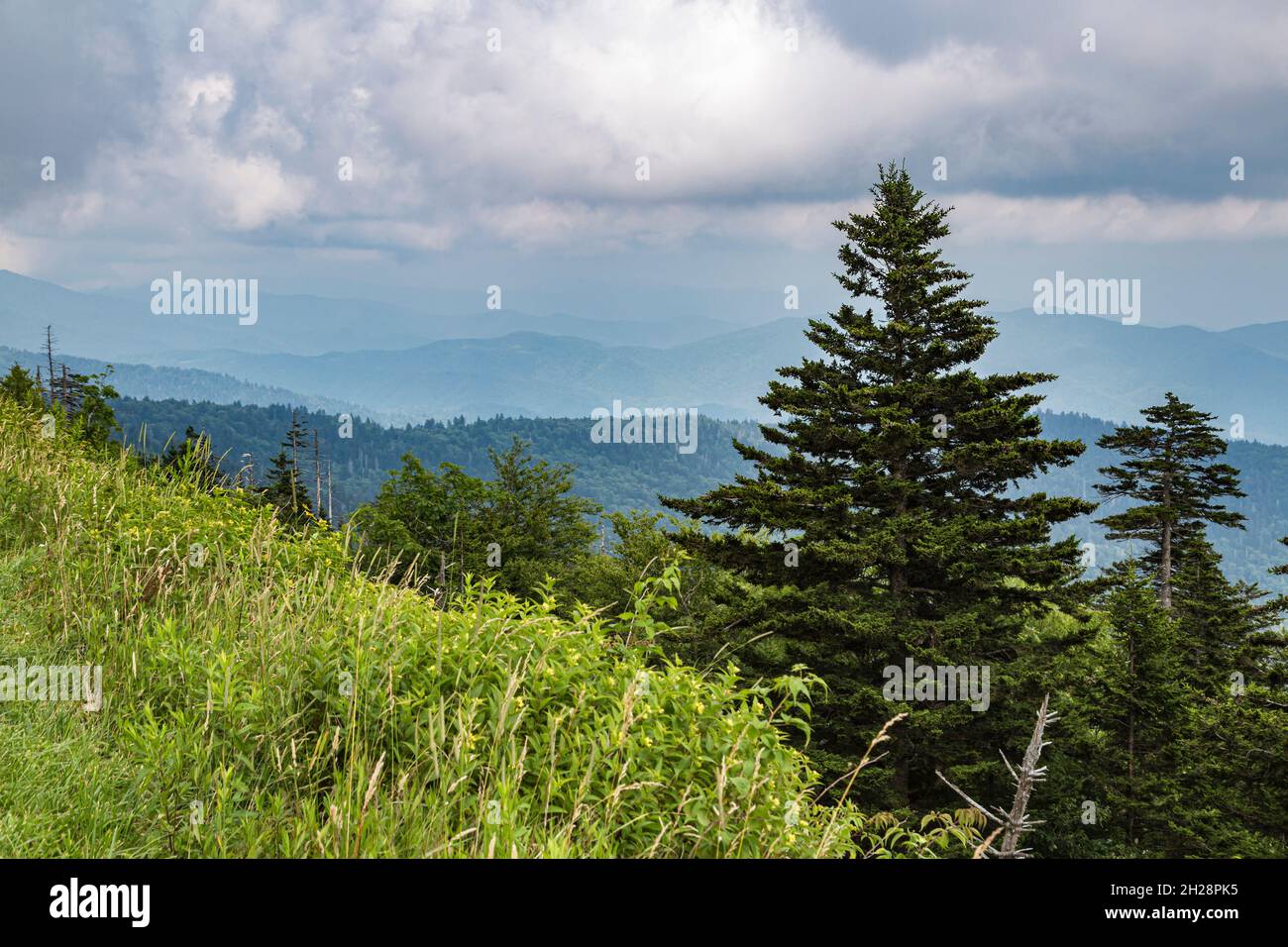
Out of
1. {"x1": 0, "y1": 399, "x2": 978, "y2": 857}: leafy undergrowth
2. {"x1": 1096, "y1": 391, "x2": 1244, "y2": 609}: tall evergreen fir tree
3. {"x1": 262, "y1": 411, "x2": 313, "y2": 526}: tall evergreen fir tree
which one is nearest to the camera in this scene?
{"x1": 0, "y1": 399, "x2": 978, "y2": 857}: leafy undergrowth

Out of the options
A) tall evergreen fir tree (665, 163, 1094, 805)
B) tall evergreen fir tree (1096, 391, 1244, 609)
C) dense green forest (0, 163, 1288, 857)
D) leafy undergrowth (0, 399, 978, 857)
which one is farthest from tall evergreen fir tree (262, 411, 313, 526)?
tall evergreen fir tree (1096, 391, 1244, 609)

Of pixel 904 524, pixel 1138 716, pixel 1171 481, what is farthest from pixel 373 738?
pixel 1171 481

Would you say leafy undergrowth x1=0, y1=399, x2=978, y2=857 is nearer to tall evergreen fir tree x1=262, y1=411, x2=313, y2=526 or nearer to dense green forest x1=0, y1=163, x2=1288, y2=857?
dense green forest x1=0, y1=163, x2=1288, y2=857

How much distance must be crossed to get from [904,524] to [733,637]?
8051 millimetres

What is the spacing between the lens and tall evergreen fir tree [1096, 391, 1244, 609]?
53.8 m

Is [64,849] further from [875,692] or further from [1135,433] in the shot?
[1135,433]

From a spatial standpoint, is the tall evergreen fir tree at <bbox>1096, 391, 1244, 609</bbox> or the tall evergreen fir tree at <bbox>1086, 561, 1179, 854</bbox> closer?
the tall evergreen fir tree at <bbox>1086, 561, 1179, 854</bbox>

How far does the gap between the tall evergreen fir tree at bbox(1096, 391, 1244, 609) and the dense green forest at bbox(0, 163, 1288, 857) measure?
0.21m

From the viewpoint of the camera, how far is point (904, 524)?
27531 mm

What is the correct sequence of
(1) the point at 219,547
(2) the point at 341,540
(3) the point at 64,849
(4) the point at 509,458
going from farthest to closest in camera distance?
(4) the point at 509,458, (2) the point at 341,540, (1) the point at 219,547, (3) the point at 64,849

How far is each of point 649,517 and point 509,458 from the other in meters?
13.2

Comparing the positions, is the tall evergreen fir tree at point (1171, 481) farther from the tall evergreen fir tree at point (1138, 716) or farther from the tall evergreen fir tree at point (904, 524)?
the tall evergreen fir tree at point (904, 524)
